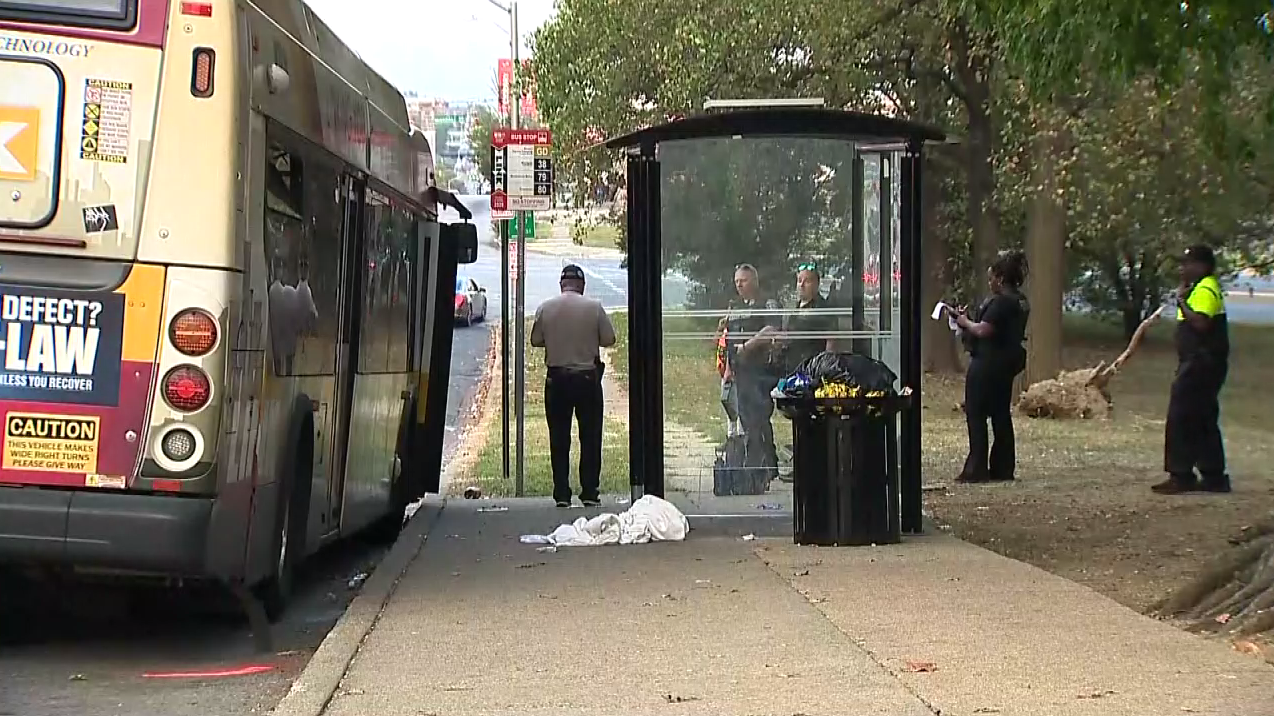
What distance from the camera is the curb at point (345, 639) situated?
6.39m

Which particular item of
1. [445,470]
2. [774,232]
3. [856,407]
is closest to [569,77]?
[445,470]

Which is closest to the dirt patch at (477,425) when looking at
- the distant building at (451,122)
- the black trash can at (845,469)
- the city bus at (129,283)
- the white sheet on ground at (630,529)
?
the white sheet on ground at (630,529)

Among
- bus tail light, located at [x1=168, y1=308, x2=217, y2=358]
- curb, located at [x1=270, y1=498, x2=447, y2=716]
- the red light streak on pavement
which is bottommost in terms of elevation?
the red light streak on pavement

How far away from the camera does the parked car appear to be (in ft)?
151

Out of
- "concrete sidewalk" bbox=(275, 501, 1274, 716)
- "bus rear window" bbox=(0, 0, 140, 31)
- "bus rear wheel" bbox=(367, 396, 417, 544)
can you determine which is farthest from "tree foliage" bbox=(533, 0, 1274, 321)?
"bus rear window" bbox=(0, 0, 140, 31)

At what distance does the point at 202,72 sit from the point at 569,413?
22.0 ft

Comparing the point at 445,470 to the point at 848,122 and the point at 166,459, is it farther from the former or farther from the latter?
the point at 166,459

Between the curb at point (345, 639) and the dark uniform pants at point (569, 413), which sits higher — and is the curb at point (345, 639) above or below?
below

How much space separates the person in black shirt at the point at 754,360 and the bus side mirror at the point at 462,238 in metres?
2.87

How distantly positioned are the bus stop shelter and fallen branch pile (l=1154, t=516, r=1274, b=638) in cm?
287

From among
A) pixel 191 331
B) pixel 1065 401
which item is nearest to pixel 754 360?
pixel 191 331

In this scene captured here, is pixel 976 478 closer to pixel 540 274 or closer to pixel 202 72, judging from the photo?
pixel 202 72

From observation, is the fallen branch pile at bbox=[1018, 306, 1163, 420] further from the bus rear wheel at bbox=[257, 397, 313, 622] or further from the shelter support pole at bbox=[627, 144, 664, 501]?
the bus rear wheel at bbox=[257, 397, 313, 622]

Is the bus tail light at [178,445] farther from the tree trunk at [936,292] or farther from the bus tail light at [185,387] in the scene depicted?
the tree trunk at [936,292]
